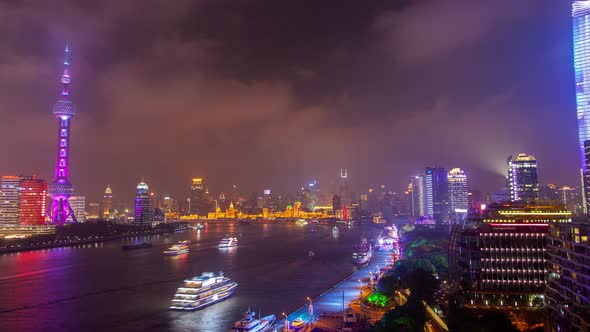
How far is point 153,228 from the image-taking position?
10300cm

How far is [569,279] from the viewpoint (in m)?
14.9

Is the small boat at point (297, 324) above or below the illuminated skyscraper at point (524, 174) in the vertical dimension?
below

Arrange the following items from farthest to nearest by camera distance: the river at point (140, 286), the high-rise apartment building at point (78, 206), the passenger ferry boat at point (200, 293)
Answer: the high-rise apartment building at point (78, 206) → the passenger ferry boat at point (200, 293) → the river at point (140, 286)

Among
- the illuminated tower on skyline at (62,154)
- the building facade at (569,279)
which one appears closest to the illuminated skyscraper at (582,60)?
the building facade at (569,279)

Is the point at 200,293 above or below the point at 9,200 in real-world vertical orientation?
below

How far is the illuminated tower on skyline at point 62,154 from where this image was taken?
8012 cm

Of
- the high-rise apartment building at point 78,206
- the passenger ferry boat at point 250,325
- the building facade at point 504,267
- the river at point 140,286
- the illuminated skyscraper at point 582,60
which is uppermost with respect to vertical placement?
the illuminated skyscraper at point 582,60

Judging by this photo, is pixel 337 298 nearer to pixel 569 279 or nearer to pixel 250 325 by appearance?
pixel 250 325

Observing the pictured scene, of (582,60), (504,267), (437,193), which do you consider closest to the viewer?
(504,267)

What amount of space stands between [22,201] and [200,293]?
75313 millimetres

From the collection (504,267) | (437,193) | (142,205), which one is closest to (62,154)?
(142,205)

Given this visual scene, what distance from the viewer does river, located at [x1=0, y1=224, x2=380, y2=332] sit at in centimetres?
2442

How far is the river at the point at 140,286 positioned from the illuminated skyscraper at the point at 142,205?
56.9 m

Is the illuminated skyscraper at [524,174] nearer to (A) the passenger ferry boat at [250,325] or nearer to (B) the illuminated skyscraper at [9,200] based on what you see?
(A) the passenger ferry boat at [250,325]
